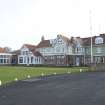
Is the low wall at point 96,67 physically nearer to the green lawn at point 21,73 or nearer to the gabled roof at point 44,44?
the green lawn at point 21,73

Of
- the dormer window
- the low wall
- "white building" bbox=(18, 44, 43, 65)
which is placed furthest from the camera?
"white building" bbox=(18, 44, 43, 65)

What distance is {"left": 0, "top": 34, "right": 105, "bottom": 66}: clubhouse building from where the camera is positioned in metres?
96.1

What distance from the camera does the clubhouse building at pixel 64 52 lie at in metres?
96.1

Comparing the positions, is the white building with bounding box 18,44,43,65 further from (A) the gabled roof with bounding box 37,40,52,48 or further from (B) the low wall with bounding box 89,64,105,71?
(B) the low wall with bounding box 89,64,105,71

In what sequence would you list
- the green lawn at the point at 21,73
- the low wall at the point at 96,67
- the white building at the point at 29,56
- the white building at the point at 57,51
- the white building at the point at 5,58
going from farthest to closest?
the white building at the point at 5,58
the white building at the point at 29,56
the white building at the point at 57,51
the low wall at the point at 96,67
the green lawn at the point at 21,73

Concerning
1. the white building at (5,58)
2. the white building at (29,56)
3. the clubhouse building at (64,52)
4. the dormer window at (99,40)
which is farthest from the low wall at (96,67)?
the white building at (5,58)

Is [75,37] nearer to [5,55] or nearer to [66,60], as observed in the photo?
[66,60]

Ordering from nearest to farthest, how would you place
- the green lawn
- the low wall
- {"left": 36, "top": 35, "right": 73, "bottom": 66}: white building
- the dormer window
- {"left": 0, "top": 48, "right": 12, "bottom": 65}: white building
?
the green lawn → the low wall → the dormer window → {"left": 36, "top": 35, "right": 73, "bottom": 66}: white building → {"left": 0, "top": 48, "right": 12, "bottom": 65}: white building

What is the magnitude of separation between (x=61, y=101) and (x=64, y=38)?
84.2 metres

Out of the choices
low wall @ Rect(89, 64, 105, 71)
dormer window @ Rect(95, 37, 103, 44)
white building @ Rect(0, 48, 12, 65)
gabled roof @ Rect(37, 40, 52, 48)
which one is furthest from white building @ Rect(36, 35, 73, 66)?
low wall @ Rect(89, 64, 105, 71)

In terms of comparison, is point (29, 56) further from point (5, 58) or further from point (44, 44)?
point (5, 58)

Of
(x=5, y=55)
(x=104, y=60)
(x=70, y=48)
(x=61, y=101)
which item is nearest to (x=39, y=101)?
(x=61, y=101)

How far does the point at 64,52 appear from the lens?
330 ft

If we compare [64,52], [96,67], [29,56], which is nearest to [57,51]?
[64,52]
